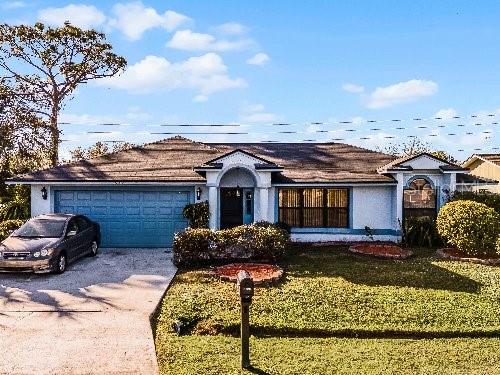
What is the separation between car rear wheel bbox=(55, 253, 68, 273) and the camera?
42.3ft

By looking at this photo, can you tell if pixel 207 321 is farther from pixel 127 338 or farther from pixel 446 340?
pixel 446 340

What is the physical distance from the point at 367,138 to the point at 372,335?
33.8m

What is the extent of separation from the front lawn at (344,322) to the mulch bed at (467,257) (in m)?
1.62

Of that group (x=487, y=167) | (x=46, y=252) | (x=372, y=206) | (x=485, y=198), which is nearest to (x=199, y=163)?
(x=372, y=206)

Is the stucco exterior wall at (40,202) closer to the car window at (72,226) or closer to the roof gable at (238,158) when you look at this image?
the car window at (72,226)

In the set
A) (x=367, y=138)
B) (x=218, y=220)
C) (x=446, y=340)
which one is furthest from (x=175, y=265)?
(x=367, y=138)

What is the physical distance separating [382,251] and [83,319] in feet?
33.7

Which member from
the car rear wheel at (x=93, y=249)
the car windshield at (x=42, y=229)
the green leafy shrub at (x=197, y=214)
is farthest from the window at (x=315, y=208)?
the car windshield at (x=42, y=229)

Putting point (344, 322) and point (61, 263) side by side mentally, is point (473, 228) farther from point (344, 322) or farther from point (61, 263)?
point (61, 263)

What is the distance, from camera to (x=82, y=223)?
15.2 metres

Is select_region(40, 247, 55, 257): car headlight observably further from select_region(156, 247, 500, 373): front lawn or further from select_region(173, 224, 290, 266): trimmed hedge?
select_region(156, 247, 500, 373): front lawn

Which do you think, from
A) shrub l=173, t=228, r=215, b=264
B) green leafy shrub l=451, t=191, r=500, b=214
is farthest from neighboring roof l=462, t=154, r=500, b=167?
shrub l=173, t=228, r=215, b=264

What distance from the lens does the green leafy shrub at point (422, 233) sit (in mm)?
17266

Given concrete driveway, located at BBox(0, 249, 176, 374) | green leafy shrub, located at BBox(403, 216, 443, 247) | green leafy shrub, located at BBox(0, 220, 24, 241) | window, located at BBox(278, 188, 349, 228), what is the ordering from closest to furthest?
concrete driveway, located at BBox(0, 249, 176, 374), green leafy shrub, located at BBox(0, 220, 24, 241), green leafy shrub, located at BBox(403, 216, 443, 247), window, located at BBox(278, 188, 349, 228)
